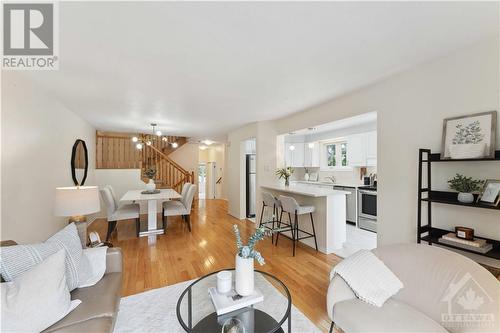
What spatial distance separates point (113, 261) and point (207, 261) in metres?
1.40

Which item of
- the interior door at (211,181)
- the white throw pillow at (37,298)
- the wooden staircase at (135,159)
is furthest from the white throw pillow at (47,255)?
the interior door at (211,181)

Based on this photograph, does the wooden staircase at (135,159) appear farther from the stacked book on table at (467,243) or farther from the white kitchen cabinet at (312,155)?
the stacked book on table at (467,243)

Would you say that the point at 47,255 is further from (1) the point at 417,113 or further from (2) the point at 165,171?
(2) the point at 165,171

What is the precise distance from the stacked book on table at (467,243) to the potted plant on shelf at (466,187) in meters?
0.33

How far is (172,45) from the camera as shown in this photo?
176 centimetres

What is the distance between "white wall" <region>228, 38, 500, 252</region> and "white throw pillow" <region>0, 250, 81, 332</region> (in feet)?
9.66

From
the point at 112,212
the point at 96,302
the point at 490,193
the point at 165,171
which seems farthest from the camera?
the point at 165,171

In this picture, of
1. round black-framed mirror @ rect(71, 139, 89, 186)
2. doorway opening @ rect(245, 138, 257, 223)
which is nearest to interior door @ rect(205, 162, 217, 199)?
doorway opening @ rect(245, 138, 257, 223)

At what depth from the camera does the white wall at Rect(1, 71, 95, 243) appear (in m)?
2.10

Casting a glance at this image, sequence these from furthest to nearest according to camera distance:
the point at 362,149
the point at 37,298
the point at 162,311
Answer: the point at 362,149, the point at 162,311, the point at 37,298

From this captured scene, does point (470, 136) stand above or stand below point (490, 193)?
above

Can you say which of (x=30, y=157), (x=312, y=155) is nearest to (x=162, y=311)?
(x=30, y=157)

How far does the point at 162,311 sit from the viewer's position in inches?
78.7

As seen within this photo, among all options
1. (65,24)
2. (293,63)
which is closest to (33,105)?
(65,24)
